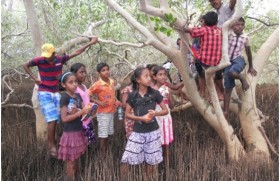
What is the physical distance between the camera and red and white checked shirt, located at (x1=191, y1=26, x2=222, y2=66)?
3506 millimetres

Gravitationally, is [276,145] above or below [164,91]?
below

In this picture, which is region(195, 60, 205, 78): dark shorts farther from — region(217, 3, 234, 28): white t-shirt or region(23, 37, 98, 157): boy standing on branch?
region(23, 37, 98, 157): boy standing on branch

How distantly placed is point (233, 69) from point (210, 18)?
0.66m

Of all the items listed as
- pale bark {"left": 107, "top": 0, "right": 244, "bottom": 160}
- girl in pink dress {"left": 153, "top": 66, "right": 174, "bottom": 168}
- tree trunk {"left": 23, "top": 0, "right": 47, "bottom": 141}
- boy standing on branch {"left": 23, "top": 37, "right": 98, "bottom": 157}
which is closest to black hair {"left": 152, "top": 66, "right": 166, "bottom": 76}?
girl in pink dress {"left": 153, "top": 66, "right": 174, "bottom": 168}

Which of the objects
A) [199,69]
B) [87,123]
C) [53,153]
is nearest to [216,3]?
[199,69]

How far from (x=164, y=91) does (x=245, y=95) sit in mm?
973

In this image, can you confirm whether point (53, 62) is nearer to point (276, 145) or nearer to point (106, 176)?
point (106, 176)

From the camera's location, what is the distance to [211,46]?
3.54 metres

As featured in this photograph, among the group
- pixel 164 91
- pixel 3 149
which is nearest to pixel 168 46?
pixel 164 91

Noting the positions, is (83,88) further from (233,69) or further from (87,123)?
(233,69)

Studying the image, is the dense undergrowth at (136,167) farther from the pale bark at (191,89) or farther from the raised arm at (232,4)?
the raised arm at (232,4)

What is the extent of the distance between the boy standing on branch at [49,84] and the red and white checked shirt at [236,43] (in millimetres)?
1460

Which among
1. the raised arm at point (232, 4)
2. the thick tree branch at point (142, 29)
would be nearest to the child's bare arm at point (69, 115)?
the thick tree branch at point (142, 29)

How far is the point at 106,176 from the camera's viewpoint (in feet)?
11.2
